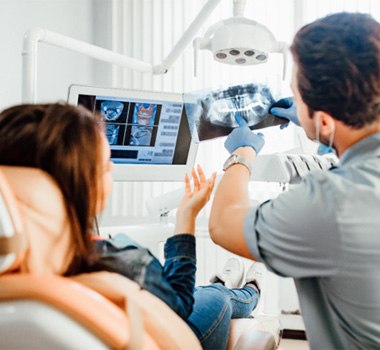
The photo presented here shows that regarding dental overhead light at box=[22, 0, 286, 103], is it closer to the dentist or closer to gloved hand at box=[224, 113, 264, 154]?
gloved hand at box=[224, 113, 264, 154]

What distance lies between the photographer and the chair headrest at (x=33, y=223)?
71 cm

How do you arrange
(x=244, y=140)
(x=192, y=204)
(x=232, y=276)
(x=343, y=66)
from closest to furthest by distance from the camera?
1. (x=343, y=66)
2. (x=192, y=204)
3. (x=244, y=140)
4. (x=232, y=276)

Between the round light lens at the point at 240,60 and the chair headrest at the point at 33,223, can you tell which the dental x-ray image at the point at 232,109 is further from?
the chair headrest at the point at 33,223

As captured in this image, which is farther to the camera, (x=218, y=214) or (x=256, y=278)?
(x=256, y=278)

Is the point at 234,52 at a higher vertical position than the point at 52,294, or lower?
higher

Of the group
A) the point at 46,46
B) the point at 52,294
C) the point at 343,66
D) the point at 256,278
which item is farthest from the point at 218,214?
the point at 46,46

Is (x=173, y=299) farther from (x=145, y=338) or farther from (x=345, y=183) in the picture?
(x=345, y=183)

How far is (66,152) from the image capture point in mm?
873

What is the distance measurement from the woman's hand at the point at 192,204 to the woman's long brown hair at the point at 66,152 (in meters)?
0.30

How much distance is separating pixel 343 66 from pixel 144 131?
1.01m

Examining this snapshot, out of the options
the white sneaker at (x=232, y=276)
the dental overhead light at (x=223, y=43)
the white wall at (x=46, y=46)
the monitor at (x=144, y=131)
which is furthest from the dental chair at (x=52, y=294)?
the white wall at (x=46, y=46)

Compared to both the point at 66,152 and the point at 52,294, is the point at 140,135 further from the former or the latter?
the point at 52,294

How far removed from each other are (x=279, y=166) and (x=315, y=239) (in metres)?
0.67

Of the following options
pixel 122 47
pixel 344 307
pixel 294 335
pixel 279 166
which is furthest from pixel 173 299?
pixel 122 47
